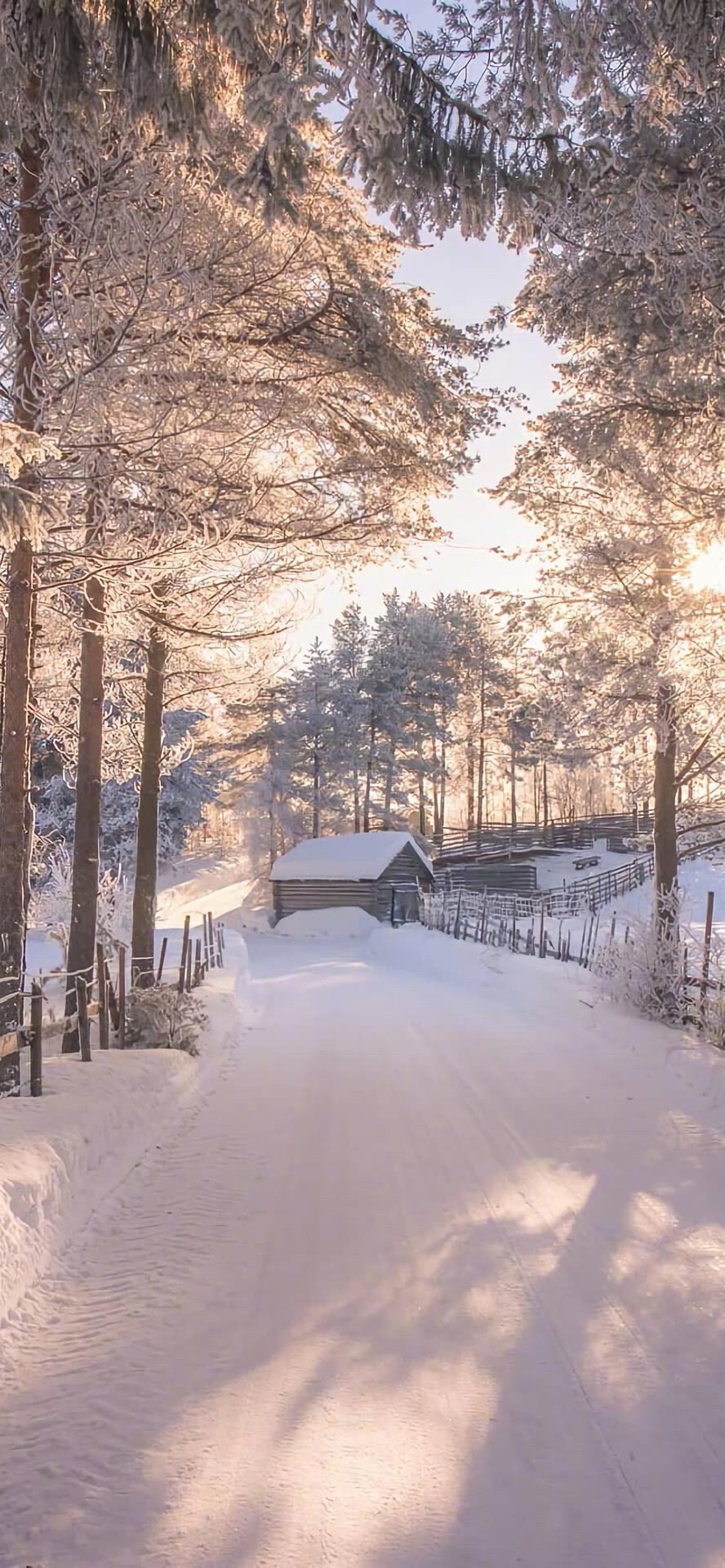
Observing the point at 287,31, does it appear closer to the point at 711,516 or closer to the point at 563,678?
the point at 711,516

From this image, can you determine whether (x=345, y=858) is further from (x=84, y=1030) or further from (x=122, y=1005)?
(x=84, y=1030)

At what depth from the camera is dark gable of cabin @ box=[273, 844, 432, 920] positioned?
3628cm

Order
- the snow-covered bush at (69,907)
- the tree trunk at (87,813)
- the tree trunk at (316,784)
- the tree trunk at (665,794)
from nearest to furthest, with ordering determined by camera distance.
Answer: the tree trunk at (87,813) < the tree trunk at (665,794) < the snow-covered bush at (69,907) < the tree trunk at (316,784)

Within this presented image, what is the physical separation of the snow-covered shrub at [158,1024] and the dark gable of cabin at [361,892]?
25083mm

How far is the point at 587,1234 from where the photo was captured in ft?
17.0

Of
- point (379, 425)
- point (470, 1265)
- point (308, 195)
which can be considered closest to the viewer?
point (470, 1265)

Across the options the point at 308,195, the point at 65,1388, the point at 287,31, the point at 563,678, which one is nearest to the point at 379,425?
the point at 308,195

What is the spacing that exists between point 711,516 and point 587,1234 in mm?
7374

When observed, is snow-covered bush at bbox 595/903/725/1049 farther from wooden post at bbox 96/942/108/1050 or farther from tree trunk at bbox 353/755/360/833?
tree trunk at bbox 353/755/360/833

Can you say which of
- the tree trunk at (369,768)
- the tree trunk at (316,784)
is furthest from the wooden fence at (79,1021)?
the tree trunk at (369,768)

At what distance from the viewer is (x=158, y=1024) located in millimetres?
10070

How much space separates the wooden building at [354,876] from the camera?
36.3 metres

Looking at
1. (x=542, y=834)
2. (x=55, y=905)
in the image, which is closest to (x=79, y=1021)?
(x=55, y=905)

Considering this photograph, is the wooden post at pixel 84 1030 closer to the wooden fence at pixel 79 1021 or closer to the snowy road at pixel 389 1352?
Result: the wooden fence at pixel 79 1021
